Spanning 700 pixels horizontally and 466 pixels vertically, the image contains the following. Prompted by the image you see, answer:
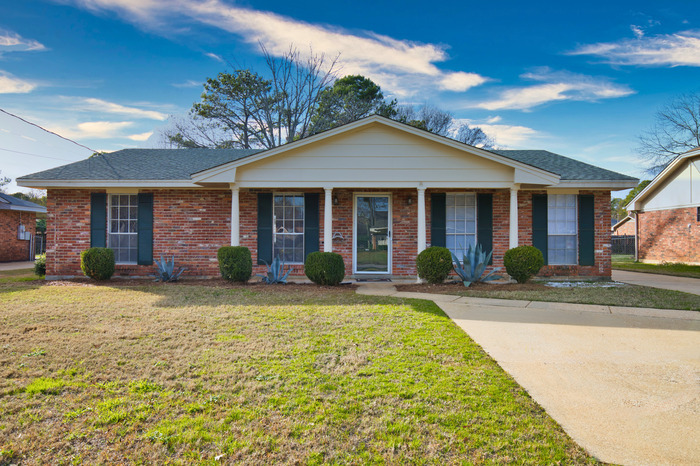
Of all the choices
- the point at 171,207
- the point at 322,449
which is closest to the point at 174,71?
the point at 171,207

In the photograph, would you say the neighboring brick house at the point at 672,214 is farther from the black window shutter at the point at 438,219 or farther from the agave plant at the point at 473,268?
the agave plant at the point at 473,268

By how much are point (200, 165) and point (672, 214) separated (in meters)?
19.2

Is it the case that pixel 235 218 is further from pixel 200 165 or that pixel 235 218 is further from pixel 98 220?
pixel 98 220

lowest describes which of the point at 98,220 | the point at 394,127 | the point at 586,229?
the point at 586,229

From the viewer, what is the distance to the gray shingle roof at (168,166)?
416 inches

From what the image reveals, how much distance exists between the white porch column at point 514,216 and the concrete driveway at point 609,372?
3640 millimetres

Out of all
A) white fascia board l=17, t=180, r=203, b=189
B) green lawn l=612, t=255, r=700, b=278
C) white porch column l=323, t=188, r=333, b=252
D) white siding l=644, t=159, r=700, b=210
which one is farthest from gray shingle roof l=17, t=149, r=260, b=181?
white siding l=644, t=159, r=700, b=210

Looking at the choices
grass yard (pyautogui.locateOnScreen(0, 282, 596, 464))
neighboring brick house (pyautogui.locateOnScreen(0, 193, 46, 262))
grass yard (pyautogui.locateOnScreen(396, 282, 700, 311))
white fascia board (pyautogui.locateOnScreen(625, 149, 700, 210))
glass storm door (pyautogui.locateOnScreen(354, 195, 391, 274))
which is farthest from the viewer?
neighboring brick house (pyautogui.locateOnScreen(0, 193, 46, 262))

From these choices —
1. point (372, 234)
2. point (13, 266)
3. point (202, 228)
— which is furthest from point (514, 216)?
point (13, 266)

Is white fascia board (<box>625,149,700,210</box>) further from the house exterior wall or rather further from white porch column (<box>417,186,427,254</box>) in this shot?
white porch column (<box>417,186,427,254</box>)

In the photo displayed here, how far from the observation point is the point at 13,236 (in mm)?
18391

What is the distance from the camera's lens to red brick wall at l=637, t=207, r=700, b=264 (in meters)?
16.8

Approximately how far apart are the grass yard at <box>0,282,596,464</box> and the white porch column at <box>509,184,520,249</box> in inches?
205

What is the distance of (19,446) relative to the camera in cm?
243
